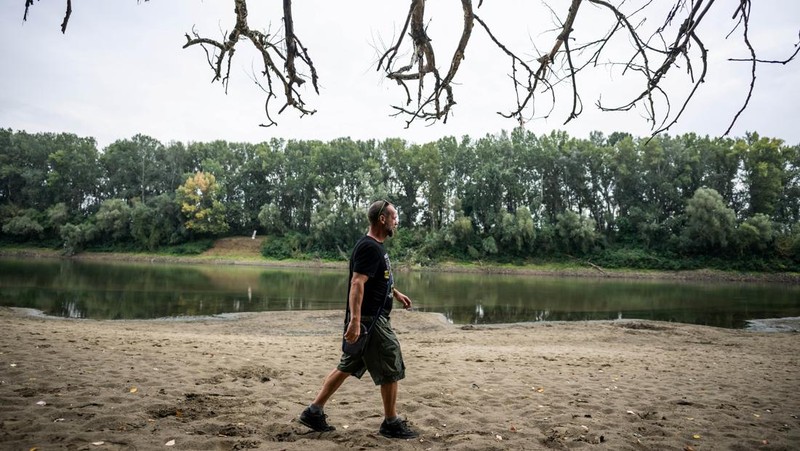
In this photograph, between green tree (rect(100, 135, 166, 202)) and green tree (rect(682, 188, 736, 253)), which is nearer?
green tree (rect(682, 188, 736, 253))

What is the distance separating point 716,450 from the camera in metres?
3.62

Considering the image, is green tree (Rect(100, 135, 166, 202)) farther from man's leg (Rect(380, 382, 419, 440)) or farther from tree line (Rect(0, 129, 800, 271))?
man's leg (Rect(380, 382, 419, 440))

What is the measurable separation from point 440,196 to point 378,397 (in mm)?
50415

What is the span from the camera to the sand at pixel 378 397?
3643 millimetres

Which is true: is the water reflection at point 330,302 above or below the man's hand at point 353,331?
below

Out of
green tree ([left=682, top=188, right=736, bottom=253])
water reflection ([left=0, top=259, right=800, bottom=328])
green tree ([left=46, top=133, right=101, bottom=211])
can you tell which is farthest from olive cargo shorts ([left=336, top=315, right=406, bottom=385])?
green tree ([left=46, top=133, right=101, bottom=211])

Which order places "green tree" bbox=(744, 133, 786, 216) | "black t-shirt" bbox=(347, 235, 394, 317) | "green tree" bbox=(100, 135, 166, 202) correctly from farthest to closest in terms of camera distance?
"green tree" bbox=(100, 135, 166, 202)
"green tree" bbox=(744, 133, 786, 216)
"black t-shirt" bbox=(347, 235, 394, 317)

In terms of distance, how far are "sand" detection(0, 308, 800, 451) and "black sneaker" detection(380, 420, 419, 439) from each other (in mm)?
71

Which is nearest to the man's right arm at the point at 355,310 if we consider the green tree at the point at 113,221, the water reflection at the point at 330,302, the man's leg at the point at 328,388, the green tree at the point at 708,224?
the man's leg at the point at 328,388

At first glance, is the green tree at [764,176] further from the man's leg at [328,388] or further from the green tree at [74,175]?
the green tree at [74,175]

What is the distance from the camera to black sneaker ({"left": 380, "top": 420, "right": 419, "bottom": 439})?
3732mm

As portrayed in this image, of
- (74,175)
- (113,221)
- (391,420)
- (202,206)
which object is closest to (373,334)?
(391,420)

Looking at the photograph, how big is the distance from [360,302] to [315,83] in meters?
1.68

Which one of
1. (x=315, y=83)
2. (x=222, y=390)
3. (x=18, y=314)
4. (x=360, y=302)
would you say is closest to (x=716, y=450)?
(x=360, y=302)
